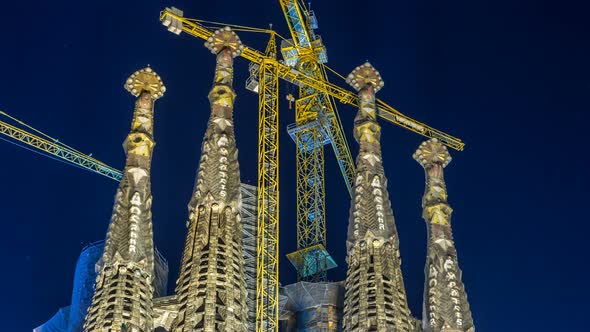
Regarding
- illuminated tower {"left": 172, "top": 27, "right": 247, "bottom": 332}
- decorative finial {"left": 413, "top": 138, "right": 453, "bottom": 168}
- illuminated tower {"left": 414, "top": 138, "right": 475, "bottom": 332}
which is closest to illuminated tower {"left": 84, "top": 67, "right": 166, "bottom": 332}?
illuminated tower {"left": 172, "top": 27, "right": 247, "bottom": 332}

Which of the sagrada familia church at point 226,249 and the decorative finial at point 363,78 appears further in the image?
the decorative finial at point 363,78

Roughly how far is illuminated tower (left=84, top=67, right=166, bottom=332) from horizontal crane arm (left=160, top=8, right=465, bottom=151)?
31.7 ft

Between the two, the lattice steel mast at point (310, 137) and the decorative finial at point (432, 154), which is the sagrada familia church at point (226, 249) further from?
the lattice steel mast at point (310, 137)

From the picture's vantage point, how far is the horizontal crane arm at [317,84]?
156ft

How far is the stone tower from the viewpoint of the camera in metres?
35.4

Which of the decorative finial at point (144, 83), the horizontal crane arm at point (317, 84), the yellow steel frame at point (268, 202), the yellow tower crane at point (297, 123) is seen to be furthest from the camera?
the horizontal crane arm at point (317, 84)

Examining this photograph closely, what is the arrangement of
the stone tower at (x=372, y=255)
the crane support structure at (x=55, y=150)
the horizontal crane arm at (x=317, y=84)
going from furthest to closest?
the crane support structure at (x=55, y=150)
the horizontal crane arm at (x=317, y=84)
the stone tower at (x=372, y=255)

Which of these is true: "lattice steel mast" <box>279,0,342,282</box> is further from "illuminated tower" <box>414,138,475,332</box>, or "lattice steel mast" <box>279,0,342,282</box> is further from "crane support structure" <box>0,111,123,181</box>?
"crane support structure" <box>0,111,123,181</box>

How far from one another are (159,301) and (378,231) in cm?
1139

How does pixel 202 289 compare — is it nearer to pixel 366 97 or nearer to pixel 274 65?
pixel 366 97

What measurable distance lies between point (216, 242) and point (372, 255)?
600cm

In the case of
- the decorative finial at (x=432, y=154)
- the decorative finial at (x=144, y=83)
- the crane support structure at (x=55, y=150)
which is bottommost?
the decorative finial at (x=432, y=154)

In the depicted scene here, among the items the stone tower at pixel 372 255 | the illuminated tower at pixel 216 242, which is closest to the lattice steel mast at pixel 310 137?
the stone tower at pixel 372 255

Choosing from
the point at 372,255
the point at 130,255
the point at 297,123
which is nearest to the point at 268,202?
the point at 297,123
